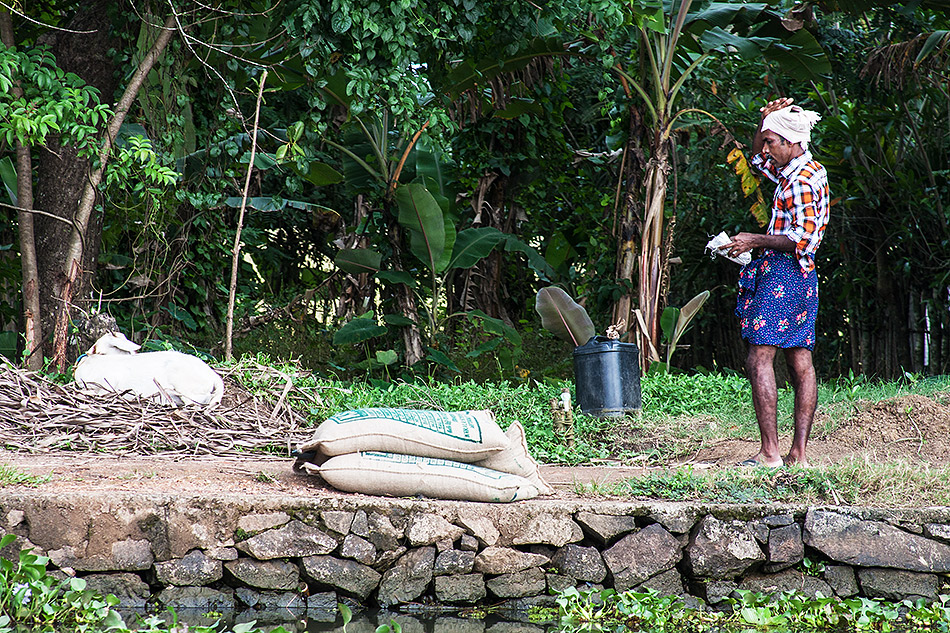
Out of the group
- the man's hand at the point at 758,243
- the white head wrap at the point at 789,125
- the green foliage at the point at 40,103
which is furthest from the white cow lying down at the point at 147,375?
the white head wrap at the point at 789,125

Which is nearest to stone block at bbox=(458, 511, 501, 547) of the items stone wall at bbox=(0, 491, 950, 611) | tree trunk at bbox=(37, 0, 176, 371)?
stone wall at bbox=(0, 491, 950, 611)

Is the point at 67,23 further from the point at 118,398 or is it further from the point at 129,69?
the point at 118,398

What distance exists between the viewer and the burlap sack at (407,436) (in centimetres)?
339

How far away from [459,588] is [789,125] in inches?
101

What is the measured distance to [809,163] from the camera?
Result: 4.01 metres

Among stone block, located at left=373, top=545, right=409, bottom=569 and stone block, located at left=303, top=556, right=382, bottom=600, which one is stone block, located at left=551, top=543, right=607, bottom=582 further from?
stone block, located at left=303, top=556, right=382, bottom=600

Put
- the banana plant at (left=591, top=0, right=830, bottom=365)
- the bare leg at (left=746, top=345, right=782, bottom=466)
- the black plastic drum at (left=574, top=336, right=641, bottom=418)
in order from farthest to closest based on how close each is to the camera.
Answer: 1. the banana plant at (left=591, top=0, right=830, bottom=365)
2. the black plastic drum at (left=574, top=336, right=641, bottom=418)
3. the bare leg at (left=746, top=345, right=782, bottom=466)

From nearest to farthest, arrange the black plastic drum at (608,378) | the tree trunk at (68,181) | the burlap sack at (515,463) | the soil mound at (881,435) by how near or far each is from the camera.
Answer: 1. the burlap sack at (515,463)
2. the soil mound at (881,435)
3. the black plastic drum at (608,378)
4. the tree trunk at (68,181)

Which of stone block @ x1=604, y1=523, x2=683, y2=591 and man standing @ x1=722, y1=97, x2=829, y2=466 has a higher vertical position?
man standing @ x1=722, y1=97, x2=829, y2=466

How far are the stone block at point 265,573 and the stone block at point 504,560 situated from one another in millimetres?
677

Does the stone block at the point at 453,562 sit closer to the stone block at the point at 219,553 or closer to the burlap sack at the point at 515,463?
the burlap sack at the point at 515,463

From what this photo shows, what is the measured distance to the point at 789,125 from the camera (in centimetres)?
399

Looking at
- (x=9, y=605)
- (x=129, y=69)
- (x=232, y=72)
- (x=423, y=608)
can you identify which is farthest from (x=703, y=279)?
(x=9, y=605)

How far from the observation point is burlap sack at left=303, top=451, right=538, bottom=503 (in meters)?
3.27
